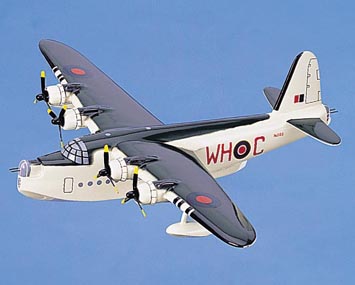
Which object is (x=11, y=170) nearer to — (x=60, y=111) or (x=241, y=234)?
(x=60, y=111)

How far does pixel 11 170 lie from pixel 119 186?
176 inches

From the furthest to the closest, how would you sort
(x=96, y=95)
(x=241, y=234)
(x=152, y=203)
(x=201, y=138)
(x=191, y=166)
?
(x=96, y=95) < (x=201, y=138) < (x=191, y=166) < (x=152, y=203) < (x=241, y=234)

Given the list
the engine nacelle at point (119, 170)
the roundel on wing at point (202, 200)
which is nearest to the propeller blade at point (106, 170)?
the engine nacelle at point (119, 170)

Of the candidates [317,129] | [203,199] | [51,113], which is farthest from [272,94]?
[203,199]

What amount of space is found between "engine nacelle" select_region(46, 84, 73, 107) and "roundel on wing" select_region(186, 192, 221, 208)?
32.5 feet

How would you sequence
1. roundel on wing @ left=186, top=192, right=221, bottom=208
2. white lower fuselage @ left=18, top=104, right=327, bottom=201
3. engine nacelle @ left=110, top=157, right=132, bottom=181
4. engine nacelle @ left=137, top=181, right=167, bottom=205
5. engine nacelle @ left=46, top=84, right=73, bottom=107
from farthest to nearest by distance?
engine nacelle @ left=46, top=84, right=73, bottom=107 → white lower fuselage @ left=18, top=104, right=327, bottom=201 → engine nacelle @ left=110, top=157, right=132, bottom=181 → engine nacelle @ left=137, top=181, right=167, bottom=205 → roundel on wing @ left=186, top=192, right=221, bottom=208

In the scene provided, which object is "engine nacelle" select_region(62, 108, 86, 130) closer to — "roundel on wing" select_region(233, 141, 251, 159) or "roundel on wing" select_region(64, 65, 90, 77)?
"roundel on wing" select_region(64, 65, 90, 77)

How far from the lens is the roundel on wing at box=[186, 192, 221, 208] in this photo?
35125 mm

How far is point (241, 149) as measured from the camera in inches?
1654

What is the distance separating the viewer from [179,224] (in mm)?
37969

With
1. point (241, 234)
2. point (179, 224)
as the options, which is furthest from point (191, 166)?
point (241, 234)

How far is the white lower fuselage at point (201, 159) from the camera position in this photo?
1532 inches

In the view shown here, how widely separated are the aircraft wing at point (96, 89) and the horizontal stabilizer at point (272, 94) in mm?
5357

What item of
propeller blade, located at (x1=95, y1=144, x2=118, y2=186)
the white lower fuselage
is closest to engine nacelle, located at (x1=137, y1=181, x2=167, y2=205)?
the white lower fuselage
